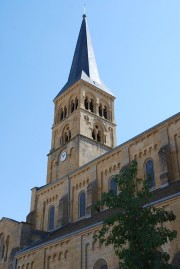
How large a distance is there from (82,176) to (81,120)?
10.3m

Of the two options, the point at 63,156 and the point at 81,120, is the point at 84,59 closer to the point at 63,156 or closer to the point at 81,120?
the point at 81,120

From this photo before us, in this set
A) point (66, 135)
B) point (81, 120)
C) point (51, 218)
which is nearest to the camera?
point (51, 218)

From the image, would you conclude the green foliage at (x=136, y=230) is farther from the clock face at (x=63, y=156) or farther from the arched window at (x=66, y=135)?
the arched window at (x=66, y=135)

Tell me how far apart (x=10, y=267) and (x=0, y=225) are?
17.8ft

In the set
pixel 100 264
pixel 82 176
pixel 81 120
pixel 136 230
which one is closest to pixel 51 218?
pixel 82 176

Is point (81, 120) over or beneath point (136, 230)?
over

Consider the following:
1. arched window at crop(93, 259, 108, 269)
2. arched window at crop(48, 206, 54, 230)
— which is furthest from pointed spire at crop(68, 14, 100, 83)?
arched window at crop(93, 259, 108, 269)

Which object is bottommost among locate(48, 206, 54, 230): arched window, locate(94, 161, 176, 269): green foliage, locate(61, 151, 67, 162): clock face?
locate(94, 161, 176, 269): green foliage

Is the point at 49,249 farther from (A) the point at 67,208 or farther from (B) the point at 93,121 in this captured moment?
(B) the point at 93,121

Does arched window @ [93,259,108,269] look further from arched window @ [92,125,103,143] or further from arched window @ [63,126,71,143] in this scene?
arched window @ [63,126,71,143]

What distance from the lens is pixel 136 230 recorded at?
13.1 metres

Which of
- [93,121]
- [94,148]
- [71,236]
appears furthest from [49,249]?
[93,121]

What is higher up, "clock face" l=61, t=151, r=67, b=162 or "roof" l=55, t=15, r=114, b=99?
"roof" l=55, t=15, r=114, b=99

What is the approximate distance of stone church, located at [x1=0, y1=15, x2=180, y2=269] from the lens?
2342cm
